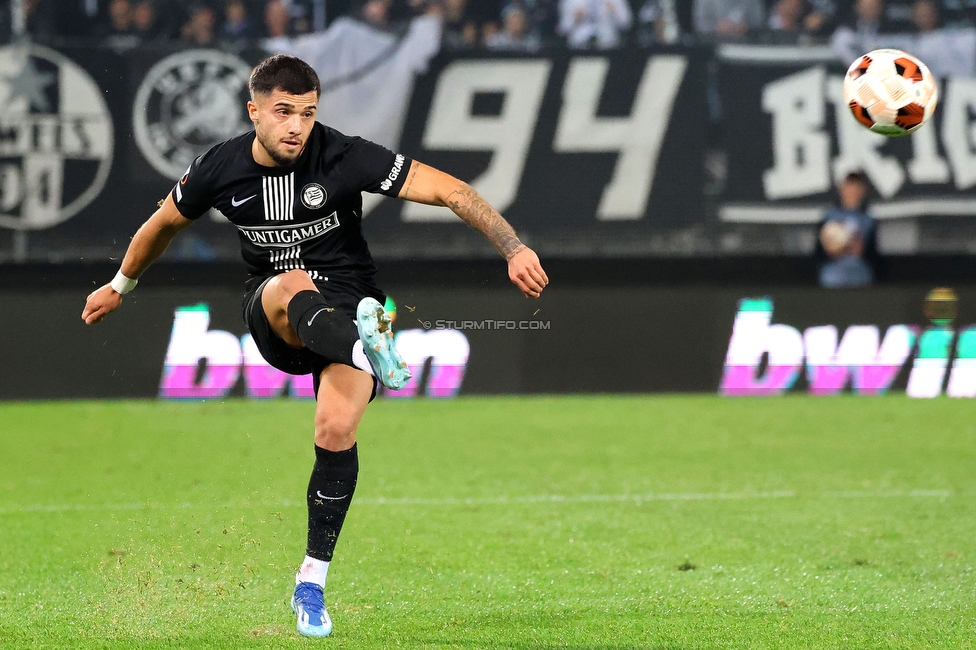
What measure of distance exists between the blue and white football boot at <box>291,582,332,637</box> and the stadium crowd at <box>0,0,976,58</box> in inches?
323

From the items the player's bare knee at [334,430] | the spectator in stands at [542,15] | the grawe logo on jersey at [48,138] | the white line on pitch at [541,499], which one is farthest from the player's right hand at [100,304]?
the spectator in stands at [542,15]

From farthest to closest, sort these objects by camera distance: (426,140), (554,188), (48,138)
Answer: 1. (554,188)
2. (426,140)
3. (48,138)

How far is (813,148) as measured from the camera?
12219 mm

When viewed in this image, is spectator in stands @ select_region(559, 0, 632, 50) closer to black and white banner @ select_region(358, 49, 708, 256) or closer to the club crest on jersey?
black and white banner @ select_region(358, 49, 708, 256)

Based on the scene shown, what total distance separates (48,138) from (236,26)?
77.2 inches

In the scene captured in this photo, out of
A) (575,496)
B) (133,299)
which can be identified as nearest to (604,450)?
(575,496)

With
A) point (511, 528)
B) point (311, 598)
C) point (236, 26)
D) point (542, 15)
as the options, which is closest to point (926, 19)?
point (542, 15)

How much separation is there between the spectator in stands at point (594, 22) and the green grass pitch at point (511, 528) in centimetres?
354

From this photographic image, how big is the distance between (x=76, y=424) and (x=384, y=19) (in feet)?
14.9

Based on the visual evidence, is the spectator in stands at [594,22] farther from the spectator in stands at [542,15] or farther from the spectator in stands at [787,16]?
the spectator in stands at [787,16]

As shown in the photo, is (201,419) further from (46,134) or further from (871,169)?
(871,169)

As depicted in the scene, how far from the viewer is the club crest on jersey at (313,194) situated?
4676 millimetres

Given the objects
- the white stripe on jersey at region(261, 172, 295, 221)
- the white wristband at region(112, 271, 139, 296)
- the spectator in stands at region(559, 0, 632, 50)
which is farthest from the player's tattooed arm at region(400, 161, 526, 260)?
the spectator in stands at region(559, 0, 632, 50)

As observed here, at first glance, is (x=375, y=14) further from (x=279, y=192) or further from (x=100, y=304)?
(x=279, y=192)
